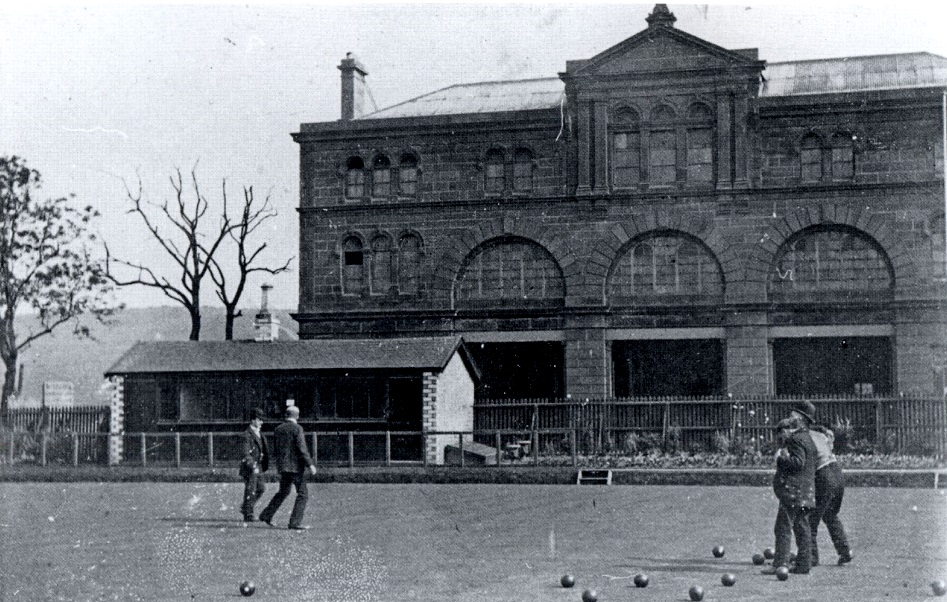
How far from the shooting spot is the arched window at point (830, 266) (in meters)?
34.4

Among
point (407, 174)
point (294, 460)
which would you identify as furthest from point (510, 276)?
point (294, 460)

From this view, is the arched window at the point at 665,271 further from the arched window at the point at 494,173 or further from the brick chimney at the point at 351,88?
the brick chimney at the point at 351,88

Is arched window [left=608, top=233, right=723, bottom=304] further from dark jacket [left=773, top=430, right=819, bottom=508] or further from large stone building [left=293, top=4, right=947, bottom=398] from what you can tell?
dark jacket [left=773, top=430, right=819, bottom=508]

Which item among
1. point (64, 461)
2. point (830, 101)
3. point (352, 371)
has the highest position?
point (830, 101)

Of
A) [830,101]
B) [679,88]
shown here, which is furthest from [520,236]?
[830,101]

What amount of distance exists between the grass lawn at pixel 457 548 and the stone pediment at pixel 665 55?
1670 centimetres

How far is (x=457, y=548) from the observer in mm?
13727

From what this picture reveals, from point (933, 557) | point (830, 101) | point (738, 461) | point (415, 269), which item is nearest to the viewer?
point (933, 557)

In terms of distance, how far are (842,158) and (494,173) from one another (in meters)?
10.5

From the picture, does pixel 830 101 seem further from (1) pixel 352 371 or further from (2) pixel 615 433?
(1) pixel 352 371

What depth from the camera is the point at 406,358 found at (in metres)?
30.2

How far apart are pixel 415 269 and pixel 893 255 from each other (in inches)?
566

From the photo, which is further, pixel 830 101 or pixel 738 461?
pixel 830 101

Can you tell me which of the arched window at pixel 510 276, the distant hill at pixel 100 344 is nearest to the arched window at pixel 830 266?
the arched window at pixel 510 276
